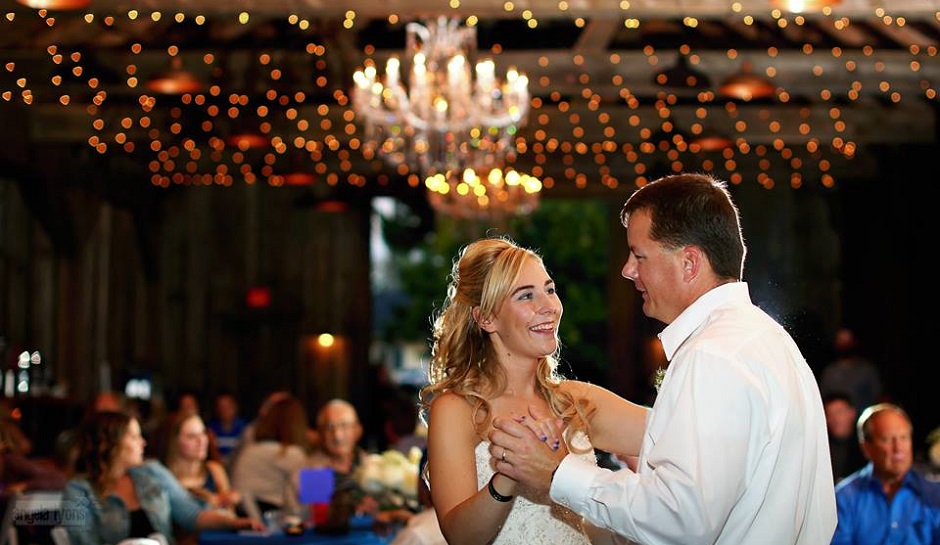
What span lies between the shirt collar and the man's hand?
0.29m

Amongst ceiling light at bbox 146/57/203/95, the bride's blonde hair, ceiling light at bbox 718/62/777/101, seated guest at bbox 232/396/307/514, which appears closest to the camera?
the bride's blonde hair

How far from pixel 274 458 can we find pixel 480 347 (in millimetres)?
4597

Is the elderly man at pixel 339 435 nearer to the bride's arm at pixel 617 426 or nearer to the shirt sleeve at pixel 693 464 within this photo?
the bride's arm at pixel 617 426

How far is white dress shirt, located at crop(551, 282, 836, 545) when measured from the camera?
2.12 m

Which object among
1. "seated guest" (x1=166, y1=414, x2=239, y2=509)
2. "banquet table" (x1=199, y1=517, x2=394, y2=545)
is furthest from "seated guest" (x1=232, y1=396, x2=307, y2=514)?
"banquet table" (x1=199, y1=517, x2=394, y2=545)

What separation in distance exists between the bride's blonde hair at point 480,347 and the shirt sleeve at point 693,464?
74 cm

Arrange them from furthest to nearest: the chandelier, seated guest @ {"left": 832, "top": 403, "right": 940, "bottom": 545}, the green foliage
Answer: the green foliage → the chandelier → seated guest @ {"left": 832, "top": 403, "right": 940, "bottom": 545}

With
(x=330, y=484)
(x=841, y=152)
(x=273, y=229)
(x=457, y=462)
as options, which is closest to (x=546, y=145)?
(x=841, y=152)

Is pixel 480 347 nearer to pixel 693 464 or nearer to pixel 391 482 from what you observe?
pixel 693 464

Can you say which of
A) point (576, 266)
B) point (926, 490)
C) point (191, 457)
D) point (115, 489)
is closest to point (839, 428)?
point (926, 490)

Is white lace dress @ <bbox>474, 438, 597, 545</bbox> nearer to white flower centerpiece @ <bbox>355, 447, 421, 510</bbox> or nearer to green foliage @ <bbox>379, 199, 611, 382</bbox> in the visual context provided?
white flower centerpiece @ <bbox>355, 447, 421, 510</bbox>

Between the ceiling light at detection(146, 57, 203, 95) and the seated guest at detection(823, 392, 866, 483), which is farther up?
the ceiling light at detection(146, 57, 203, 95)

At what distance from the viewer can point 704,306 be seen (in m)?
2.33

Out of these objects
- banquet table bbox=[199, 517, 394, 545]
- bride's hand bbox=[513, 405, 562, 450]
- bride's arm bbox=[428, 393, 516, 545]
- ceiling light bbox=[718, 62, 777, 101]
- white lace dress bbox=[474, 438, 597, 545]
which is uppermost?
ceiling light bbox=[718, 62, 777, 101]
